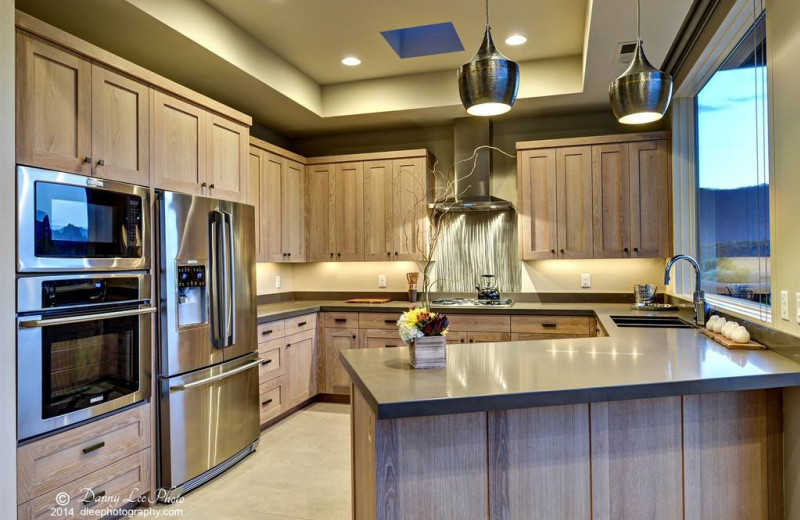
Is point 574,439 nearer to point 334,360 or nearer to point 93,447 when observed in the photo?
point 93,447

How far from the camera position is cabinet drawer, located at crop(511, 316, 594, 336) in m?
3.95

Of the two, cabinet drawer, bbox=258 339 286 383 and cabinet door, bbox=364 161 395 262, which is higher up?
cabinet door, bbox=364 161 395 262

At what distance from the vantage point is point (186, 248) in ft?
9.36

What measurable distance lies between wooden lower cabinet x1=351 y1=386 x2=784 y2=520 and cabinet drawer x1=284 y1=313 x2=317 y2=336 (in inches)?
95.7

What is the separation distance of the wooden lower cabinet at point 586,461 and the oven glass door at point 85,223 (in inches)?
60.3

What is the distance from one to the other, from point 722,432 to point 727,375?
27 centimetres

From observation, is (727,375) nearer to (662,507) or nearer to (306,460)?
(662,507)

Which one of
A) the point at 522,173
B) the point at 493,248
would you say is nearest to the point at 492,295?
the point at 493,248

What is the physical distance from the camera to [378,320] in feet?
14.6

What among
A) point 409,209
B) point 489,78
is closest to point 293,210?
point 409,209

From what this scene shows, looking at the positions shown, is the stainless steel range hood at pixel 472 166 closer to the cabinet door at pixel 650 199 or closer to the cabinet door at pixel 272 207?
the cabinet door at pixel 650 199

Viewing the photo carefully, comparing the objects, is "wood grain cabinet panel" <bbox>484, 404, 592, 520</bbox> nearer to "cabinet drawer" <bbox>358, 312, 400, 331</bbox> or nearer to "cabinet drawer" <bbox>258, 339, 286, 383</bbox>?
"cabinet drawer" <bbox>258, 339, 286, 383</bbox>

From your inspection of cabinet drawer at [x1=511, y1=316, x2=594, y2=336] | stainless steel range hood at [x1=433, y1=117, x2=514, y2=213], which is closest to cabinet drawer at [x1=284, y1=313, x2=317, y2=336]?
stainless steel range hood at [x1=433, y1=117, x2=514, y2=213]

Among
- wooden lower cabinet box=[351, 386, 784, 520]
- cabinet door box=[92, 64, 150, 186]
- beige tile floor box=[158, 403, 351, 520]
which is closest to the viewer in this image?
wooden lower cabinet box=[351, 386, 784, 520]
